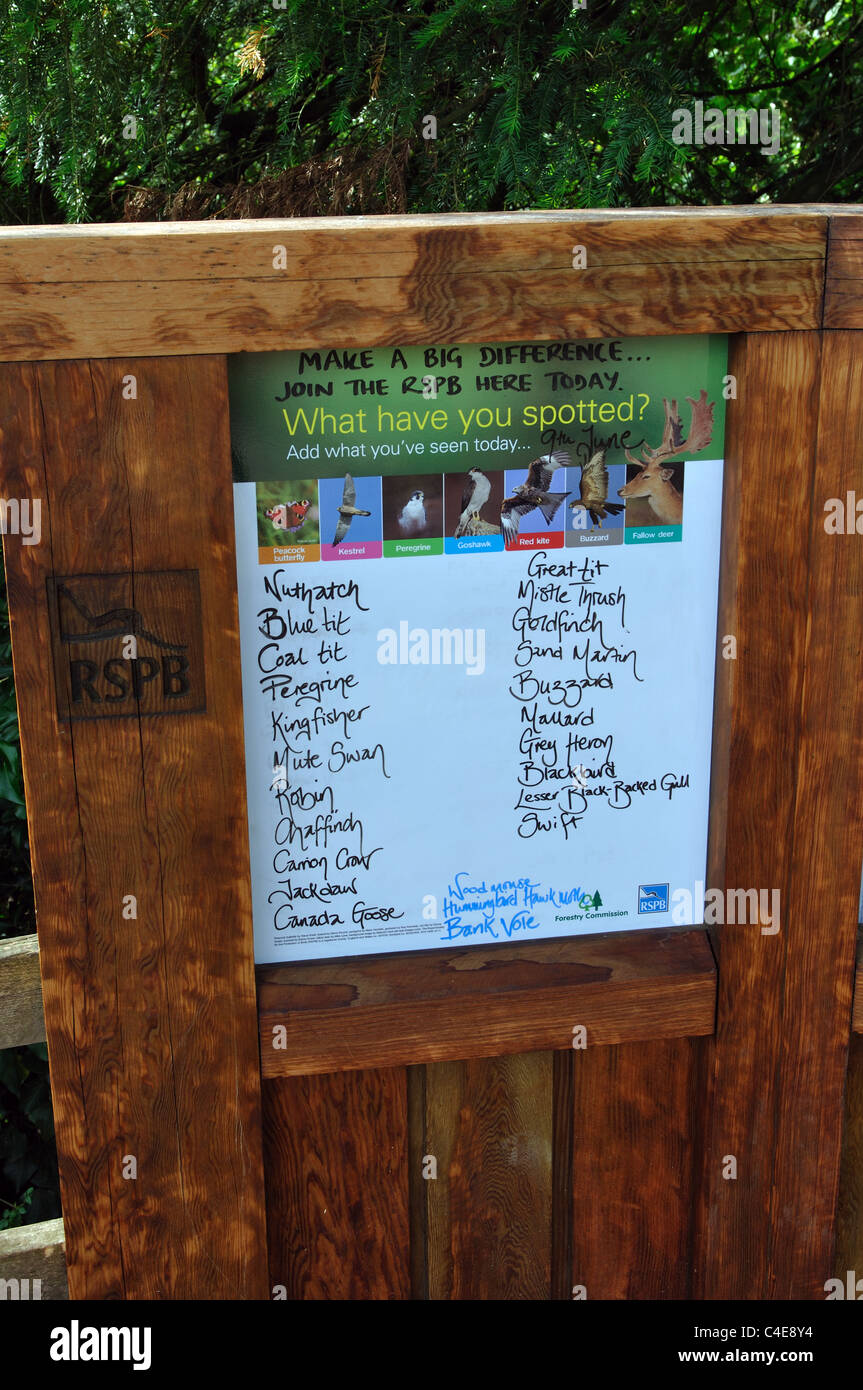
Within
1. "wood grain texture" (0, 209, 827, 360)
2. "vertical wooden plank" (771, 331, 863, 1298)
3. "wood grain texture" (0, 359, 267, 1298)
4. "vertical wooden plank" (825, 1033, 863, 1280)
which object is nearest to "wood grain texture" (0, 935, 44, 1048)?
"wood grain texture" (0, 359, 267, 1298)

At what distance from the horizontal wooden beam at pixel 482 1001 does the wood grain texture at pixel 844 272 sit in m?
0.99

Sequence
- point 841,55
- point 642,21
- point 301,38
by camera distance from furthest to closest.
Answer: point 841,55 < point 642,21 < point 301,38

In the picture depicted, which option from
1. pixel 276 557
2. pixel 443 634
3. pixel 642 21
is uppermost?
pixel 642 21

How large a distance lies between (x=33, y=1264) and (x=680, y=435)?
1.73 m

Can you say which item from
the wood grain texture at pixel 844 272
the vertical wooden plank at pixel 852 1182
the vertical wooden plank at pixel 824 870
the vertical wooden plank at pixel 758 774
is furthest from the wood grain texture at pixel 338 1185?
the wood grain texture at pixel 844 272

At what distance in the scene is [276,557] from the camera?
1632 mm

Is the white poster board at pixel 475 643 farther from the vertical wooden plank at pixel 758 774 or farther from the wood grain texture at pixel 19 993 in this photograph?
the wood grain texture at pixel 19 993

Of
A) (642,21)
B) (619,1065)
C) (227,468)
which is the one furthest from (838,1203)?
(642,21)

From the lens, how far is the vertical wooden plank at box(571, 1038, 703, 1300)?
1908 mm

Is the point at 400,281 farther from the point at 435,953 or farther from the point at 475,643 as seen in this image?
the point at 435,953

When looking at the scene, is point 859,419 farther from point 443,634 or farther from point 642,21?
point 642,21

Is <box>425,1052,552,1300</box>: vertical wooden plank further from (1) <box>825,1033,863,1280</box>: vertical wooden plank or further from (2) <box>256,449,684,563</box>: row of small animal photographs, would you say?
(2) <box>256,449,684,563</box>: row of small animal photographs

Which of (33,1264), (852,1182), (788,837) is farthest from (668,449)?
(33,1264)

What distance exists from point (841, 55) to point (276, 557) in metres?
3.35
